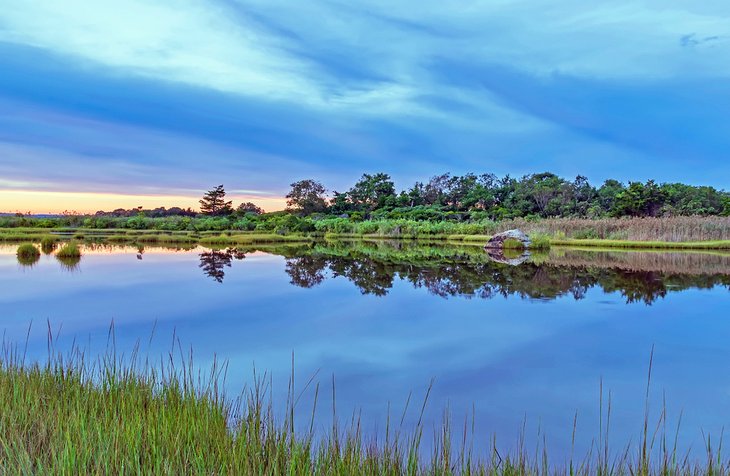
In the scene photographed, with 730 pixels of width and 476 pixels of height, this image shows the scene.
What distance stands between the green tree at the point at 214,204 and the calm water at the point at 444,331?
116 ft

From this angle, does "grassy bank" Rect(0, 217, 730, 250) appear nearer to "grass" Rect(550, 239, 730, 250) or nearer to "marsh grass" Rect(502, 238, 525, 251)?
"grass" Rect(550, 239, 730, 250)

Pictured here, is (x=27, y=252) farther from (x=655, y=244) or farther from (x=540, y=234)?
(x=655, y=244)

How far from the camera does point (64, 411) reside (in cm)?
321

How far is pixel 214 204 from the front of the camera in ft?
164

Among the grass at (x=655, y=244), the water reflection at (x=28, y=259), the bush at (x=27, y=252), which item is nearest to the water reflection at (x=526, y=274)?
the grass at (x=655, y=244)

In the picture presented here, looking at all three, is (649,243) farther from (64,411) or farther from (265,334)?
(64,411)

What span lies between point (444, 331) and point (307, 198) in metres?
45.9

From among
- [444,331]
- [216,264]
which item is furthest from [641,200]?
[444,331]

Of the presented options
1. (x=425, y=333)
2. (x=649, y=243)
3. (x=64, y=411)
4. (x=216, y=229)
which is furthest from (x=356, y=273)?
(x=216, y=229)

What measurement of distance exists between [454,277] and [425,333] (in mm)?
6365

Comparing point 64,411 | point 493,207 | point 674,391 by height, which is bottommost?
point 674,391

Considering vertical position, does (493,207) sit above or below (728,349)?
above

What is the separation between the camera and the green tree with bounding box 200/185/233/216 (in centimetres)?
4984

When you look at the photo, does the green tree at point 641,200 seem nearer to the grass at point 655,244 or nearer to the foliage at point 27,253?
the grass at point 655,244
